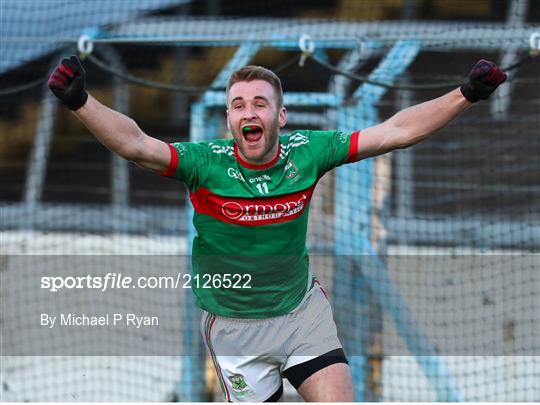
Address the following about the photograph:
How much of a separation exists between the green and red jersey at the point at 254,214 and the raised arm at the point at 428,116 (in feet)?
0.32

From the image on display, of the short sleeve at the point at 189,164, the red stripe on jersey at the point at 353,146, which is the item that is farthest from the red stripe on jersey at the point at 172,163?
the red stripe on jersey at the point at 353,146

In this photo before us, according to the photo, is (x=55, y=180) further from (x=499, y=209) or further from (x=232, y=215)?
(x=232, y=215)

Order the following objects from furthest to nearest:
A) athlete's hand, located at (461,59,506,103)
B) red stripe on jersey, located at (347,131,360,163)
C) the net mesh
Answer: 1. the net mesh
2. red stripe on jersey, located at (347,131,360,163)
3. athlete's hand, located at (461,59,506,103)

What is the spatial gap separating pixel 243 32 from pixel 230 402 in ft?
11.7

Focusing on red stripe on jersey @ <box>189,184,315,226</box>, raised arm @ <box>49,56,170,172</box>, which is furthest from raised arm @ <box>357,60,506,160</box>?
raised arm @ <box>49,56,170,172</box>

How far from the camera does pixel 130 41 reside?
658cm

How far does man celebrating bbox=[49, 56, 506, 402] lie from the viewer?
4.39 m

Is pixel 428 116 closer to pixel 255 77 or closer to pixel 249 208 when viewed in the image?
pixel 255 77

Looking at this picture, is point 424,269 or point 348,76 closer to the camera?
point 348,76

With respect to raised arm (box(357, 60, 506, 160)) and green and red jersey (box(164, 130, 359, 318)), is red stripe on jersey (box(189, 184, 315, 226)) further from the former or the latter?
raised arm (box(357, 60, 506, 160))

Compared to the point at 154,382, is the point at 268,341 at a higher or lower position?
higher

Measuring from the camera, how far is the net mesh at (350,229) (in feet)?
22.5

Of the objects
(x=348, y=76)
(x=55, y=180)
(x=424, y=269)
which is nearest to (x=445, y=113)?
(x=348, y=76)

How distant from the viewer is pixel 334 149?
462 centimetres
